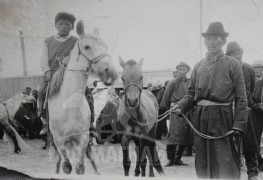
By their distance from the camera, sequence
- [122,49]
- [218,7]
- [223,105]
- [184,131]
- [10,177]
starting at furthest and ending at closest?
1. [10,177]
2. [184,131]
3. [122,49]
4. [218,7]
5. [223,105]

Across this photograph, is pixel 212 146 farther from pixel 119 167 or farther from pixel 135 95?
pixel 119 167

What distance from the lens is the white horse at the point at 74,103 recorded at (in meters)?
2.97

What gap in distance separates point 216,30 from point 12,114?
2.37 metres

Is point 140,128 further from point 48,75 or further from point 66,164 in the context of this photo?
point 48,75

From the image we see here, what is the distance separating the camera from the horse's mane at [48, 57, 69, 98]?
310 cm

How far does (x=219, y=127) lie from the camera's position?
2570 millimetres

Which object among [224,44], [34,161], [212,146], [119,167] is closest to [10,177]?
[34,161]

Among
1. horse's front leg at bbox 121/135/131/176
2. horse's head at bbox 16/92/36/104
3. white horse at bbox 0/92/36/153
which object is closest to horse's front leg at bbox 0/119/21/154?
white horse at bbox 0/92/36/153

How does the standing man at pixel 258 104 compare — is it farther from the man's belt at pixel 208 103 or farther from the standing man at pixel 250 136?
the man's belt at pixel 208 103

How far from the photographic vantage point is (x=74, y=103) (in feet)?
10.00

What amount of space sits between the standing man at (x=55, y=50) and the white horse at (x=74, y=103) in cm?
10

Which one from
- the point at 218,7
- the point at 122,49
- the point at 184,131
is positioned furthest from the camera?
the point at 184,131

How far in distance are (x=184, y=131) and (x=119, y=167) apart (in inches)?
29.0

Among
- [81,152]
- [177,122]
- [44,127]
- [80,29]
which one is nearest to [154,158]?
[177,122]
